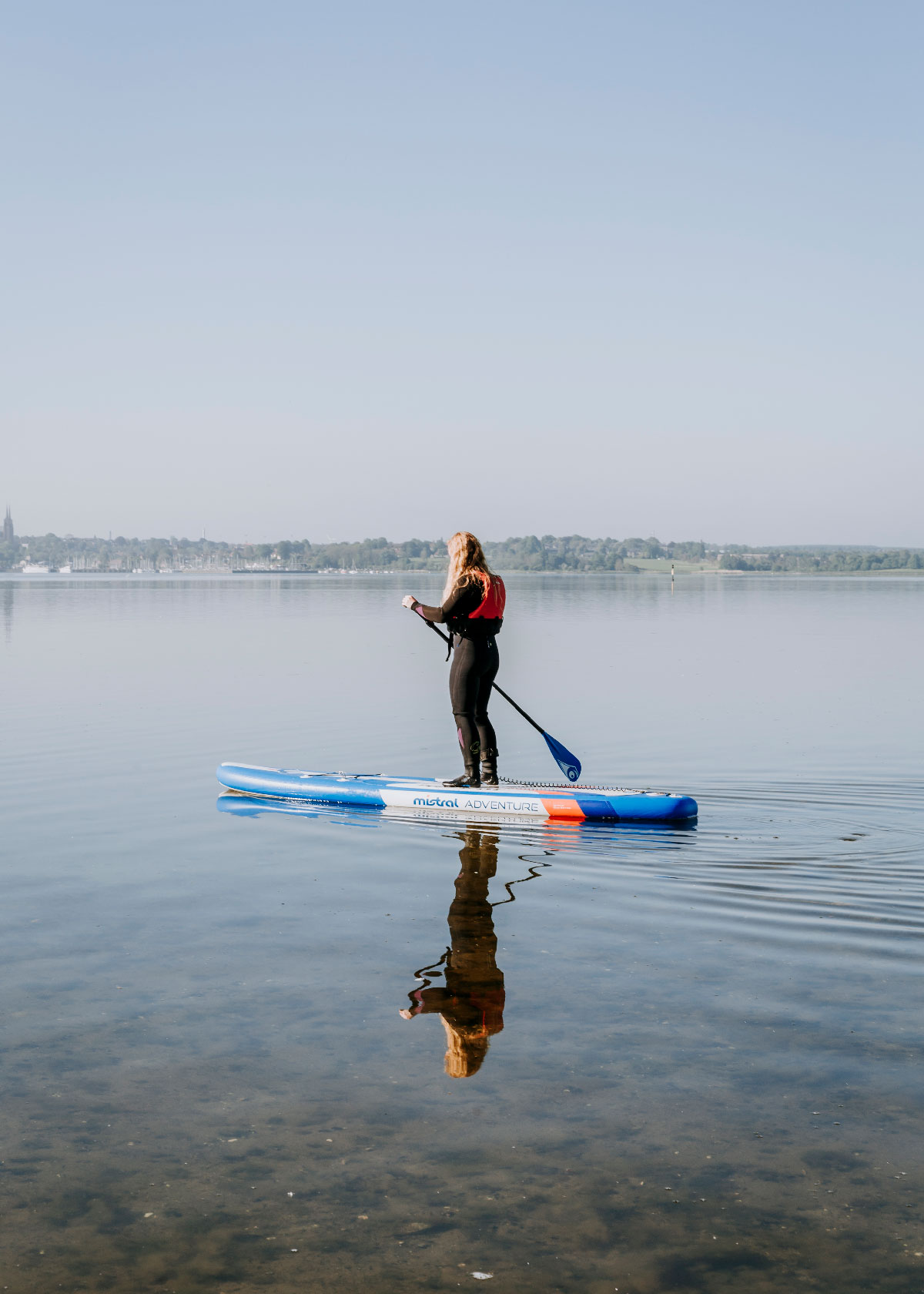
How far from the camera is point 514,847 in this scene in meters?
A: 10.0

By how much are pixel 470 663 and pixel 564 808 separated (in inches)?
65.2

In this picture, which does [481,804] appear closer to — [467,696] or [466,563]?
[467,696]

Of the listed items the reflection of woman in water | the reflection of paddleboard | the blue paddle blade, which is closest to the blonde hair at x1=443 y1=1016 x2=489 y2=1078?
the reflection of woman in water

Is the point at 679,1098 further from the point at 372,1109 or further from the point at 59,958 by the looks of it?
the point at 59,958

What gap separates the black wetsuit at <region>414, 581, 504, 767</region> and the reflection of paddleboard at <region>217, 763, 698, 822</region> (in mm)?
526

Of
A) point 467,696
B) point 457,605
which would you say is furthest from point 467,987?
point 457,605

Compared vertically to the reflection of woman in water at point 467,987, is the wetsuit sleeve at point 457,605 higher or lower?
higher

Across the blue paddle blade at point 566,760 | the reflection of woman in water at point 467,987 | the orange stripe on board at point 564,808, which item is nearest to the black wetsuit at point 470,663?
the blue paddle blade at point 566,760

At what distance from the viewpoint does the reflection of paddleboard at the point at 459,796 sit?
1064 cm

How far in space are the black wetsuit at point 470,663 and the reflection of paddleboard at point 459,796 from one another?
1.73 feet

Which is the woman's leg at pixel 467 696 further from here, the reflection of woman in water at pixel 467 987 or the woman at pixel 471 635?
the reflection of woman in water at pixel 467 987

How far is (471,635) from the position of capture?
37.9 ft

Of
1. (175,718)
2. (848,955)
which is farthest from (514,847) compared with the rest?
(175,718)

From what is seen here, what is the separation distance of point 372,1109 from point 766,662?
80.7 ft
